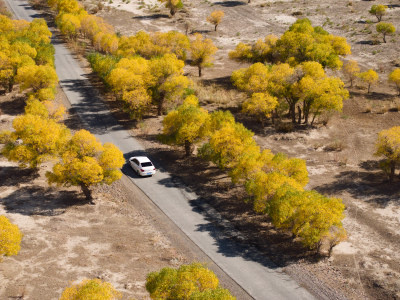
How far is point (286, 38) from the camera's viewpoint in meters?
62.0

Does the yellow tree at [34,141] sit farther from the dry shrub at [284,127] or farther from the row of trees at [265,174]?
the dry shrub at [284,127]

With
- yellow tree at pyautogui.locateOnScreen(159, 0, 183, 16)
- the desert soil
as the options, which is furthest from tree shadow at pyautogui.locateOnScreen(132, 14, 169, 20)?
the desert soil

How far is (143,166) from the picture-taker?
42.9 meters

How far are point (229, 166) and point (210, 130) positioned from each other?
4.70 meters

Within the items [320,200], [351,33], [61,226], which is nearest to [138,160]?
[61,226]

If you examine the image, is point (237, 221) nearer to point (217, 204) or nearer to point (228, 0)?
point (217, 204)

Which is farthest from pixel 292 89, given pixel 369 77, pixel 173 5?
pixel 173 5

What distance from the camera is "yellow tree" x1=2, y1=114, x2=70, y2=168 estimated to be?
1577 inches

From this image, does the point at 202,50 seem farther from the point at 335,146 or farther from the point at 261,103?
the point at 335,146

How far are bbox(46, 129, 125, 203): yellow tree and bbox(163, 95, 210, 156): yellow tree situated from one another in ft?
26.2

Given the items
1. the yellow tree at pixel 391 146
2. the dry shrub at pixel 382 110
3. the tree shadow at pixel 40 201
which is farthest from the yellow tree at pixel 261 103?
the tree shadow at pixel 40 201

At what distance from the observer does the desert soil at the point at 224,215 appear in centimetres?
3036

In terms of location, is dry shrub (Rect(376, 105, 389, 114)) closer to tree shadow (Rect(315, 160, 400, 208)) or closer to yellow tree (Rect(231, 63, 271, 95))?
tree shadow (Rect(315, 160, 400, 208))

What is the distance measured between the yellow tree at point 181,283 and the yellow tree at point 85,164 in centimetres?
1493
